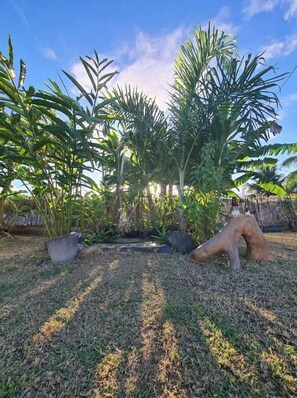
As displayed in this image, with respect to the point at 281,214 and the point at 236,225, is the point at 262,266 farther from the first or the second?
the point at 281,214

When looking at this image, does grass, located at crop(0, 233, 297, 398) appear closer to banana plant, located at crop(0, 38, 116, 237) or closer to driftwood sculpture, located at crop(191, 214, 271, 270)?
driftwood sculpture, located at crop(191, 214, 271, 270)

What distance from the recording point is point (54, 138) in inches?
89.1

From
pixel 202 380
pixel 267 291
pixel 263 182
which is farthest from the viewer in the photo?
pixel 263 182

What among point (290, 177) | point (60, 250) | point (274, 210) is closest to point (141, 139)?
point (60, 250)

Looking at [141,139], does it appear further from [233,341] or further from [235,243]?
[233,341]

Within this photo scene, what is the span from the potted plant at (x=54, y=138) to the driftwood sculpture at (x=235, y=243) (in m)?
1.47

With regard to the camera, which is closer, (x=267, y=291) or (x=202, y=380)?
(x=202, y=380)

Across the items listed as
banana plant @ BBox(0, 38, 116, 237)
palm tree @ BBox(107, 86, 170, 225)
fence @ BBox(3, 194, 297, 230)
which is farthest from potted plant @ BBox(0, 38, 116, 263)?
fence @ BBox(3, 194, 297, 230)

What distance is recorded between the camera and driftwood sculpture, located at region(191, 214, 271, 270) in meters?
2.09

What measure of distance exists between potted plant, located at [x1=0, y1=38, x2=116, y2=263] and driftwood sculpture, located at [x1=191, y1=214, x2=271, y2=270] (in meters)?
1.47

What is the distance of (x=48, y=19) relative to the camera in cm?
296

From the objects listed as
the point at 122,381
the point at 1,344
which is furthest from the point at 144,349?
the point at 1,344

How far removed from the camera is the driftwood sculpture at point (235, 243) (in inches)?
82.4

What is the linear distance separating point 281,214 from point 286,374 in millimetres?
6872
